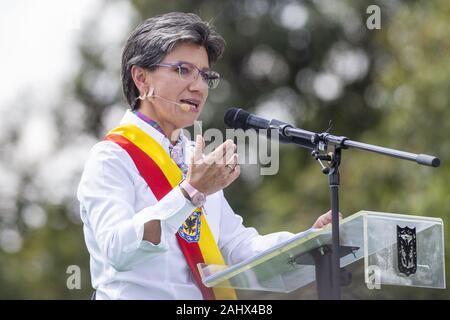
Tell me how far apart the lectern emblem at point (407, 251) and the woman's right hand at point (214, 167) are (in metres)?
0.61

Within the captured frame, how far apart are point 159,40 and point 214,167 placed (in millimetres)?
914

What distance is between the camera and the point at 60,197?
61.8 feet

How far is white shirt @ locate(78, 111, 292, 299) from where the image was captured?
3844 millimetres

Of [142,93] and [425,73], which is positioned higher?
[425,73]

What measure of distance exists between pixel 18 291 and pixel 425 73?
846cm

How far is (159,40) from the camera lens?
4.50 meters

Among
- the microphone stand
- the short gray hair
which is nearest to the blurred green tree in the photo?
the short gray hair

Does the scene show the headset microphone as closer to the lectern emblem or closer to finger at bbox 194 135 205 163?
finger at bbox 194 135 205 163

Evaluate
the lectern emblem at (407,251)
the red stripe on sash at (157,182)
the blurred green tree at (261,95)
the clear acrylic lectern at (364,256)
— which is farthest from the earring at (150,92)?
the blurred green tree at (261,95)

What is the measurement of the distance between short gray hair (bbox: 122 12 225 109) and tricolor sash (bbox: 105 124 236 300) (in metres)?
0.28

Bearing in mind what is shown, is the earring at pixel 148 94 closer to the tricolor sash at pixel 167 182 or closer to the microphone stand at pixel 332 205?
the tricolor sash at pixel 167 182
